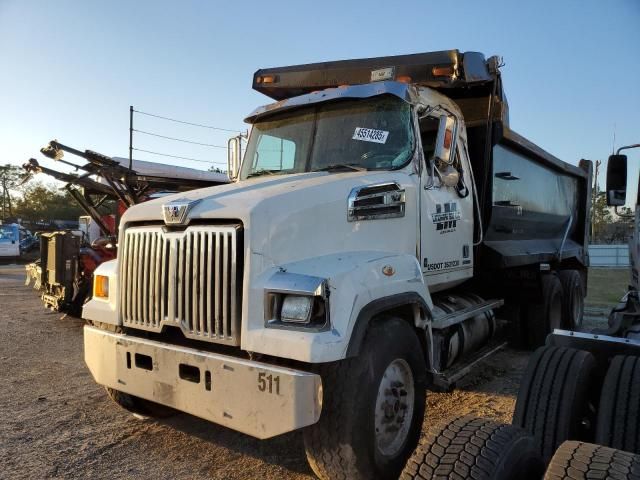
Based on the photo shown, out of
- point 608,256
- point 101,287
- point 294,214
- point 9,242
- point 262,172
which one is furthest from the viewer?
point 608,256

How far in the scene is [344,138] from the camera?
4.29 meters

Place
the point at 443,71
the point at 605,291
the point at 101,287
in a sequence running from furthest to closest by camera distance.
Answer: the point at 605,291
the point at 443,71
the point at 101,287

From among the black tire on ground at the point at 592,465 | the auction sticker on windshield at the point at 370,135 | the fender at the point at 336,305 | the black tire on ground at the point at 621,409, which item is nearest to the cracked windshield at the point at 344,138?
the auction sticker on windshield at the point at 370,135

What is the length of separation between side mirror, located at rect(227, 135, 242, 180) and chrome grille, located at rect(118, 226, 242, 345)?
6.12 feet

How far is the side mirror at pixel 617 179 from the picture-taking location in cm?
482

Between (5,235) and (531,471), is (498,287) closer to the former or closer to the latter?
(531,471)

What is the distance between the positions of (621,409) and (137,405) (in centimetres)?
348

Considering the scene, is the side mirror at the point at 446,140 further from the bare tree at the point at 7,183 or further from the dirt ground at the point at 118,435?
the bare tree at the point at 7,183

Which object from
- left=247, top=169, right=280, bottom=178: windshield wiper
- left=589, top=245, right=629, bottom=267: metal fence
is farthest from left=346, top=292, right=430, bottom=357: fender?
left=589, top=245, right=629, bottom=267: metal fence

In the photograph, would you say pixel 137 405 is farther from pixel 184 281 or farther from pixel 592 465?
pixel 592 465

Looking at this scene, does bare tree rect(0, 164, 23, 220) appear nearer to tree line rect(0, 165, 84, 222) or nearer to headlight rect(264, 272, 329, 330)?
tree line rect(0, 165, 84, 222)

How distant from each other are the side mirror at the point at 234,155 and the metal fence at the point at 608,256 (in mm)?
31124

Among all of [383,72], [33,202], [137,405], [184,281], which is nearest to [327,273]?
[184,281]

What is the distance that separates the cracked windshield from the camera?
13.5 feet
